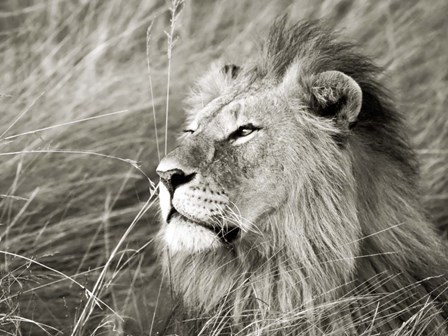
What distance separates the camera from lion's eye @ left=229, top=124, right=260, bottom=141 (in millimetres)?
4379

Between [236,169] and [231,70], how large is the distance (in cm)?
79

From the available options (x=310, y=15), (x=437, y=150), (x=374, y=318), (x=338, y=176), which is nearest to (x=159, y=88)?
(x=310, y=15)

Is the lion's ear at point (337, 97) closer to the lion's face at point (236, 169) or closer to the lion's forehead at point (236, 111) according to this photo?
the lion's face at point (236, 169)

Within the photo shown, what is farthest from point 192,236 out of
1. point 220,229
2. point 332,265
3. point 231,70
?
point 231,70

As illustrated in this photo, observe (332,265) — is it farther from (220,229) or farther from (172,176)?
(172,176)

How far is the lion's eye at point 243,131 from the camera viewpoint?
172 inches

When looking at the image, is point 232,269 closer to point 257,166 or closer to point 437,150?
point 257,166

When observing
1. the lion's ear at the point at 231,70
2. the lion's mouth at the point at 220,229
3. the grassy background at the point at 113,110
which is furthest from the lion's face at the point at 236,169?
the grassy background at the point at 113,110

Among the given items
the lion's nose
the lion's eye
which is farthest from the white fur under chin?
the lion's eye

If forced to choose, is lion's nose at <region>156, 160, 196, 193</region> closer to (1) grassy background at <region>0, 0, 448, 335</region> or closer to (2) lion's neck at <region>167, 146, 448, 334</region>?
(2) lion's neck at <region>167, 146, 448, 334</region>

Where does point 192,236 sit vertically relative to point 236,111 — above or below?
below

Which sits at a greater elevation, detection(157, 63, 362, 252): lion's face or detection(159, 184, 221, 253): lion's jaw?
detection(157, 63, 362, 252): lion's face

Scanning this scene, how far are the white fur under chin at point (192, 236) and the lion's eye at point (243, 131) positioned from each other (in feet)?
1.46

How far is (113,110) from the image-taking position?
6953 millimetres
